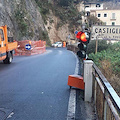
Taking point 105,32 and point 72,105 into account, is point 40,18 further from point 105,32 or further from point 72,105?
point 72,105

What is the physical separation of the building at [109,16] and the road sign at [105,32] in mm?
57052

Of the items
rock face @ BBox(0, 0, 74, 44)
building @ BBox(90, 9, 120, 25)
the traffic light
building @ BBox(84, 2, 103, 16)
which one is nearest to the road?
the traffic light

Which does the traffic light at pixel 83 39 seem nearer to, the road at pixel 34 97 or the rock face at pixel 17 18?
the road at pixel 34 97

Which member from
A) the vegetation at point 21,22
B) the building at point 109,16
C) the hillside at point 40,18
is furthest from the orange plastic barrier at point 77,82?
the building at point 109,16

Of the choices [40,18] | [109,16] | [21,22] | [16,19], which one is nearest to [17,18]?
[16,19]

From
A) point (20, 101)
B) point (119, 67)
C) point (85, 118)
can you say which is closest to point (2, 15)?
point (119, 67)

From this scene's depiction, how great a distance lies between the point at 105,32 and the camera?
898 centimetres

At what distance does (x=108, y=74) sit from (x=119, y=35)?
196 cm

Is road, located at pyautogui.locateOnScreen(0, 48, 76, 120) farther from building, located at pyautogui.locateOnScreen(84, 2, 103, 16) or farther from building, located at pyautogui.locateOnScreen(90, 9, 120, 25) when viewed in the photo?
building, located at pyautogui.locateOnScreen(84, 2, 103, 16)

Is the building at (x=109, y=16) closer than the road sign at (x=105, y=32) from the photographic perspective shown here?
No

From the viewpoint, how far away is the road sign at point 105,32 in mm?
8688

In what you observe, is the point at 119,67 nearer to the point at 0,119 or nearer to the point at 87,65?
the point at 87,65

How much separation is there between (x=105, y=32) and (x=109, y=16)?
57840mm

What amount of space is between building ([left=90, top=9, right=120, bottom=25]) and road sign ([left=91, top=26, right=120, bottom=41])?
187ft
